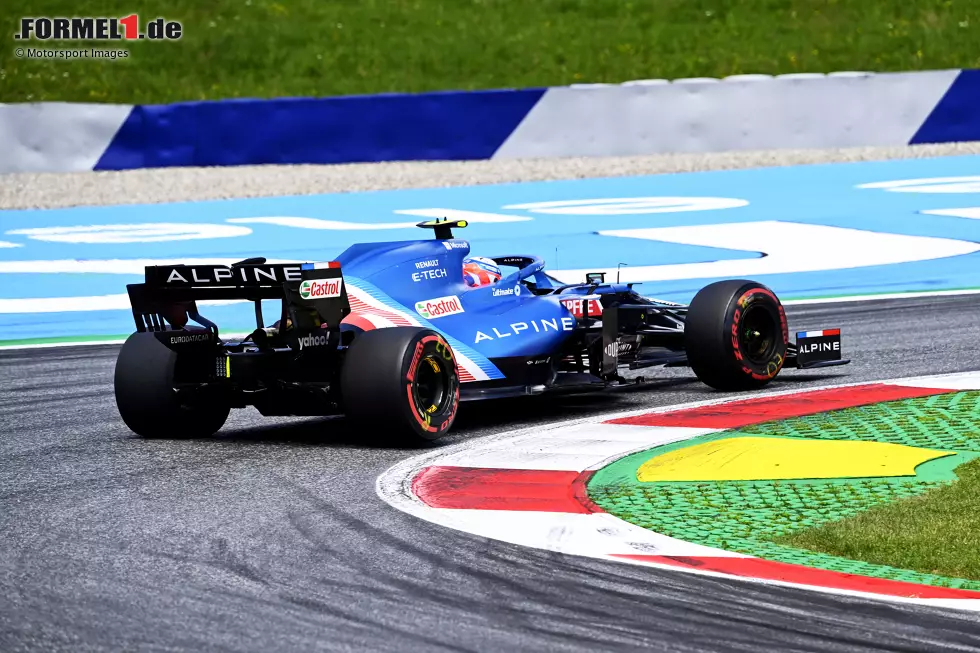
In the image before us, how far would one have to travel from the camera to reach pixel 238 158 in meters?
21.6

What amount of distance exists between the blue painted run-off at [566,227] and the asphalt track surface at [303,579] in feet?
20.4

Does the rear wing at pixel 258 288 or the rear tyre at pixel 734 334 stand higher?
the rear wing at pixel 258 288

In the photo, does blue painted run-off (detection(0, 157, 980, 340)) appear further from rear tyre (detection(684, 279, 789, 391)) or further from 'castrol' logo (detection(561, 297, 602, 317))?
'castrol' logo (detection(561, 297, 602, 317))

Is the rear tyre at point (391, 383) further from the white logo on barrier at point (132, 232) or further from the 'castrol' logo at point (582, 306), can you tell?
the white logo on barrier at point (132, 232)

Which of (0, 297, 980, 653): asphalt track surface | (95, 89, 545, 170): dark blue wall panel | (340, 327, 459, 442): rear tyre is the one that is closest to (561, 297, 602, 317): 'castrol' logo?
(0, 297, 980, 653): asphalt track surface

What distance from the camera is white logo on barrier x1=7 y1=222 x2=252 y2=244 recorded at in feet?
59.8

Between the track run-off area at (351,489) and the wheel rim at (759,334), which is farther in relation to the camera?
the wheel rim at (759,334)

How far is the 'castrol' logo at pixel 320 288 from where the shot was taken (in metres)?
8.17

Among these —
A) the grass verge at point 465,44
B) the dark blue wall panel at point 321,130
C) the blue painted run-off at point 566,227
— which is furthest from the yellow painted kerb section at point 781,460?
the grass verge at point 465,44

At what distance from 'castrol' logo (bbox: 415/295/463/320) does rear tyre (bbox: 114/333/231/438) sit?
123cm

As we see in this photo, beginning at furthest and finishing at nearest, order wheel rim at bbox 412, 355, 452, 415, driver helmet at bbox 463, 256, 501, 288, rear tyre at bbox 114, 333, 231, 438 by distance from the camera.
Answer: driver helmet at bbox 463, 256, 501, 288, rear tyre at bbox 114, 333, 231, 438, wheel rim at bbox 412, 355, 452, 415

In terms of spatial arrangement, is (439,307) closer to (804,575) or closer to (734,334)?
(734,334)

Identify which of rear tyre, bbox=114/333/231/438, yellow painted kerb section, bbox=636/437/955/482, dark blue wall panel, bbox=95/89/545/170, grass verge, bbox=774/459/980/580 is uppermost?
dark blue wall panel, bbox=95/89/545/170

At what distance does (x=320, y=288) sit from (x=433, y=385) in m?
0.79
